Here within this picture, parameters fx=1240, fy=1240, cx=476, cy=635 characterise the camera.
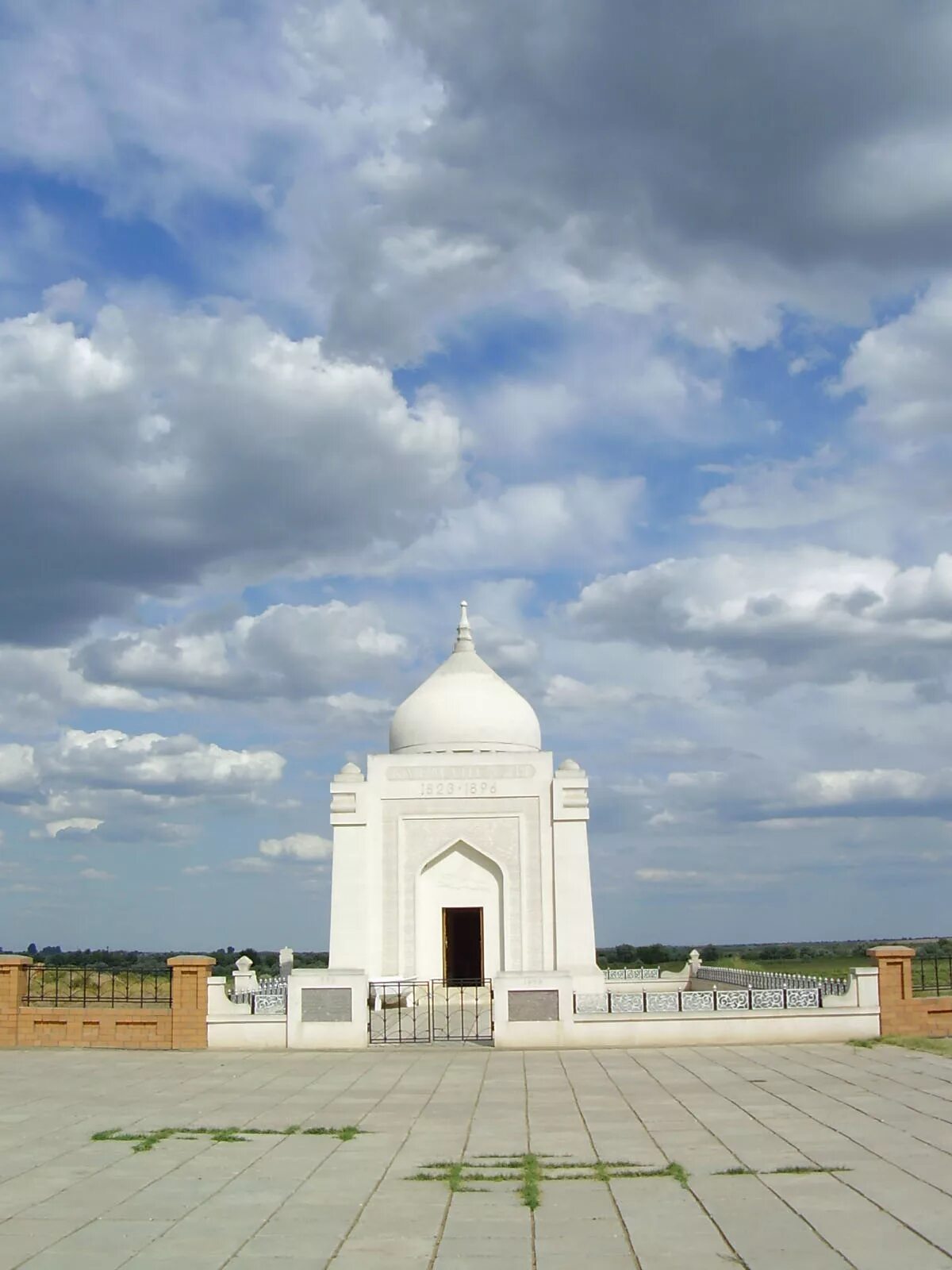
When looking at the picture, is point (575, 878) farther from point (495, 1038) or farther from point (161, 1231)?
point (161, 1231)

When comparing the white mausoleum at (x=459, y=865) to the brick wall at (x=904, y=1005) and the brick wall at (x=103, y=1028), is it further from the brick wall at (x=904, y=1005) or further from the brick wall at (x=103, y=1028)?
the brick wall at (x=904, y=1005)

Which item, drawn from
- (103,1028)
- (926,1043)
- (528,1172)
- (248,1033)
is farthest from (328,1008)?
(528,1172)

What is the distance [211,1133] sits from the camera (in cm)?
1135

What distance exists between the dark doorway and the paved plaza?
12.5m

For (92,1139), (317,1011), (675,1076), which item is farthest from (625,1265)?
(317,1011)

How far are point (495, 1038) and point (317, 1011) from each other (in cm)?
278

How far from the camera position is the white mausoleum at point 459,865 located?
27.7 meters

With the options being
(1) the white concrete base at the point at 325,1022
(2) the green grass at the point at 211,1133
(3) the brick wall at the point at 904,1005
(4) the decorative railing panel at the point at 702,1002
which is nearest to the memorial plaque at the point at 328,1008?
(1) the white concrete base at the point at 325,1022

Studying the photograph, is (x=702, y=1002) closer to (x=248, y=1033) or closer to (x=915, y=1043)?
(x=915, y=1043)

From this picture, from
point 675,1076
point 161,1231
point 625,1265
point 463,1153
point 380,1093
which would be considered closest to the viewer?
point 625,1265

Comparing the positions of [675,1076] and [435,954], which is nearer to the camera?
[675,1076]

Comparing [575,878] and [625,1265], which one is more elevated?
[575,878]

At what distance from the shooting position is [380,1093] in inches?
556

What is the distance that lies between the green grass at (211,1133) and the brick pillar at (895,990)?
427 inches
